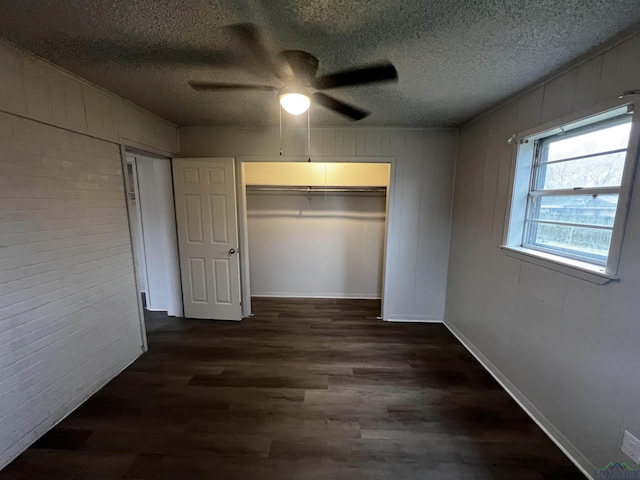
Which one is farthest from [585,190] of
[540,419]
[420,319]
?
[420,319]

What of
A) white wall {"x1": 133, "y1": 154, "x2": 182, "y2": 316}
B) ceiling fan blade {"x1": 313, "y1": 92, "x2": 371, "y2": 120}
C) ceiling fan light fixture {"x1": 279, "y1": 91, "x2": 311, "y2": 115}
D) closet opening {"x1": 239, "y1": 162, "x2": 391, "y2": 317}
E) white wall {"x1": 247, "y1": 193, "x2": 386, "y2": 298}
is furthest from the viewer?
white wall {"x1": 247, "y1": 193, "x2": 386, "y2": 298}

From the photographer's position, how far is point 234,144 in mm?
3172

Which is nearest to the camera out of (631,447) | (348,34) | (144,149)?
(631,447)

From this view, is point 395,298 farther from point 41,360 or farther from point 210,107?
point 41,360

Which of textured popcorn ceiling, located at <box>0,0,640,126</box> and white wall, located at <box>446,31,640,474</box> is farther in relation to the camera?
white wall, located at <box>446,31,640,474</box>

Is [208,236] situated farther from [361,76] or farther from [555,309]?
[555,309]

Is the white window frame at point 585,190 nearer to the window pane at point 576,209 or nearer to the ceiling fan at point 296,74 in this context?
the window pane at point 576,209

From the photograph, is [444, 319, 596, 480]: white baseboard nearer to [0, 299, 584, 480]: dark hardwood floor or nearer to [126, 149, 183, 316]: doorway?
[0, 299, 584, 480]: dark hardwood floor

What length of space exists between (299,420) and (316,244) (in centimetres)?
262

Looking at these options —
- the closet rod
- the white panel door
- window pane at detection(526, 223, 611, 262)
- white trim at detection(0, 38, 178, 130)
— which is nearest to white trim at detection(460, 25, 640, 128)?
window pane at detection(526, 223, 611, 262)

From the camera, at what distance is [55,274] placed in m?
1.79

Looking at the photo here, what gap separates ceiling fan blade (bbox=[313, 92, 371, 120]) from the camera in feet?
7.31

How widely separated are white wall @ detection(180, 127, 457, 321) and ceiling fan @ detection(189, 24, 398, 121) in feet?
3.59

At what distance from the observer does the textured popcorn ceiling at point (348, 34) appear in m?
1.19
